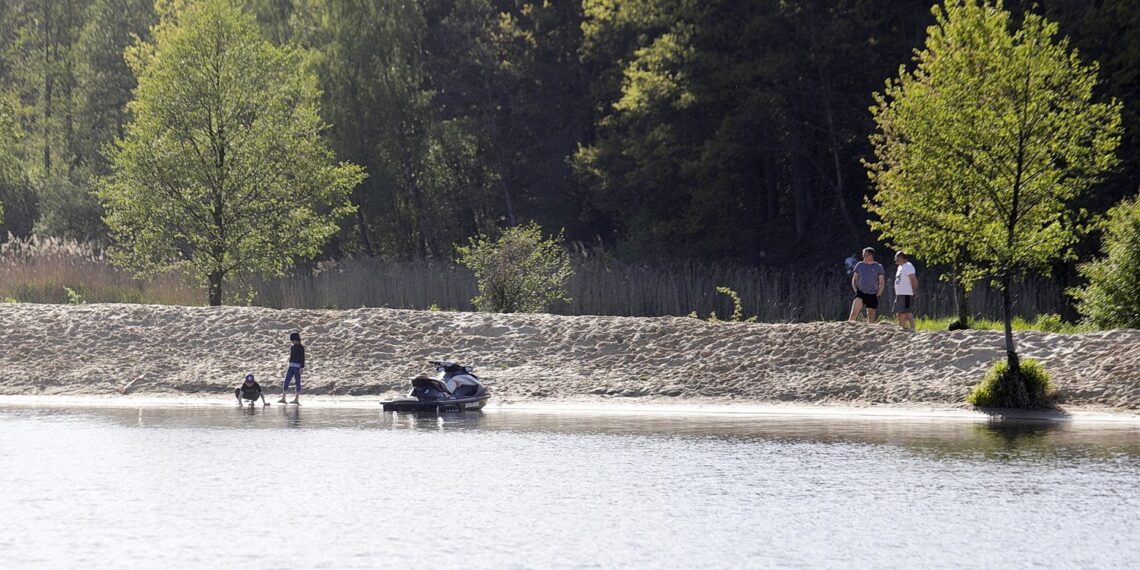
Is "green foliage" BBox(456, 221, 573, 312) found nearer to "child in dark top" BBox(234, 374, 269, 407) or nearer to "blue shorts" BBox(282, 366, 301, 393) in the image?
"blue shorts" BBox(282, 366, 301, 393)

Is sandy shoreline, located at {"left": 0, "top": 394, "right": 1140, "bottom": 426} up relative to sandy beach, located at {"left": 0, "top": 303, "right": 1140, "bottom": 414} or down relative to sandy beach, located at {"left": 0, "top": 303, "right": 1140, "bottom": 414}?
down

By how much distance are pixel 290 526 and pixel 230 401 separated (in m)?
11.5

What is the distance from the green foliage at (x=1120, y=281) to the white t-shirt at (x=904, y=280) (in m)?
3.66

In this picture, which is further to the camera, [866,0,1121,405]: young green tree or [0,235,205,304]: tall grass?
[0,235,205,304]: tall grass

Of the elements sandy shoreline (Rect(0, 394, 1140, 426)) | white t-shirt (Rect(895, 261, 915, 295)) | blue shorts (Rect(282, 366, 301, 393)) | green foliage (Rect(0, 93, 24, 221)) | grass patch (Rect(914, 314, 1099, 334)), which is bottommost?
sandy shoreline (Rect(0, 394, 1140, 426))

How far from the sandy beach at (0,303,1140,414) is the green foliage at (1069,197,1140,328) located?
7.56 ft

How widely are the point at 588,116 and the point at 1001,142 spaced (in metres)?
34.2

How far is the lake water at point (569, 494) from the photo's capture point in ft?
40.3

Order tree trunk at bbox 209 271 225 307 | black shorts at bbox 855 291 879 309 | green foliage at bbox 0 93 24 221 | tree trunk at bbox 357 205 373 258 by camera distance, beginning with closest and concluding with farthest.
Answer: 1. black shorts at bbox 855 291 879 309
2. tree trunk at bbox 209 271 225 307
3. green foliage at bbox 0 93 24 221
4. tree trunk at bbox 357 205 373 258

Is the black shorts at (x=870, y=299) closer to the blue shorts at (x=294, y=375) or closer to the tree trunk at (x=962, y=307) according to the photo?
the tree trunk at (x=962, y=307)

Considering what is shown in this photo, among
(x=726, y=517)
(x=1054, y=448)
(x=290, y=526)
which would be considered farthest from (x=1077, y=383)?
(x=290, y=526)

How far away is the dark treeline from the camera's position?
45781mm

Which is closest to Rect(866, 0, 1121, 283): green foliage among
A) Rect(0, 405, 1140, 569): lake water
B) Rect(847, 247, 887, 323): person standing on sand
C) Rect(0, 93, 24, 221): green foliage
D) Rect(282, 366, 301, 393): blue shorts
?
Rect(847, 247, 887, 323): person standing on sand

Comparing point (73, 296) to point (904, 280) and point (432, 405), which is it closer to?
point (432, 405)
